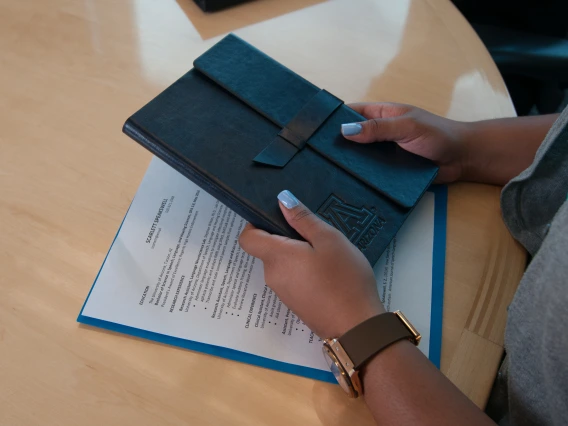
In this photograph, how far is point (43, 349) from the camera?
0.53 meters

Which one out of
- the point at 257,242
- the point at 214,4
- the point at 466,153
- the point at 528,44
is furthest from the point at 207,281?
the point at 528,44

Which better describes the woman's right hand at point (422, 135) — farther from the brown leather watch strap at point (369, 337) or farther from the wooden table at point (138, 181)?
the brown leather watch strap at point (369, 337)

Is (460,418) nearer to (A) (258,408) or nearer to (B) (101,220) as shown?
(A) (258,408)

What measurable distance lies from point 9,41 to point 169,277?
55 centimetres

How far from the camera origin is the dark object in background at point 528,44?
0.81 m

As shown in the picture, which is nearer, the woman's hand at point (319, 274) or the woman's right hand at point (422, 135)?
the woman's hand at point (319, 274)

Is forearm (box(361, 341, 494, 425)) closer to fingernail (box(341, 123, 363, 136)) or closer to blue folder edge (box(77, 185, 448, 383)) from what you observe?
blue folder edge (box(77, 185, 448, 383))

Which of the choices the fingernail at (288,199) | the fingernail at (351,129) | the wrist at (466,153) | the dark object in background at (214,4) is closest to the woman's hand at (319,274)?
the fingernail at (288,199)

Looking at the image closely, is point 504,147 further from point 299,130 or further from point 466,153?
point 299,130

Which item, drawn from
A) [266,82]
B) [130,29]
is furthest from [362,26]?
[130,29]

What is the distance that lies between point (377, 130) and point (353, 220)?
14 centimetres

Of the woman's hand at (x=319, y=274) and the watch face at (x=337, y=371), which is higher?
the woman's hand at (x=319, y=274)

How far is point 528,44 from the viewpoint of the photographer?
821 mm

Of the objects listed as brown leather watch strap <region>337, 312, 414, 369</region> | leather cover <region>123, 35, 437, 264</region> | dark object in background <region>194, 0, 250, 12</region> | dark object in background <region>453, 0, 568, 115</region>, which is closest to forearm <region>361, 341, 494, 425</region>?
brown leather watch strap <region>337, 312, 414, 369</region>
